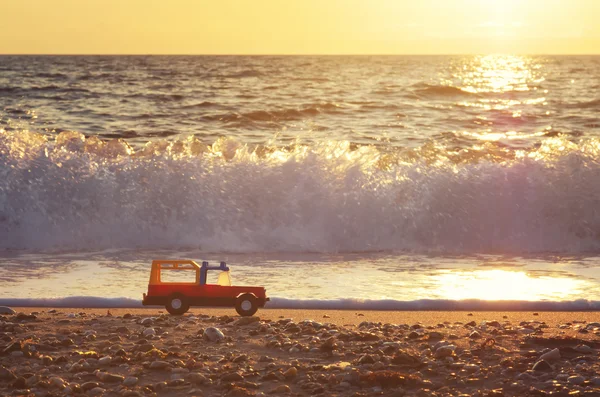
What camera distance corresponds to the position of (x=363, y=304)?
6.56 m

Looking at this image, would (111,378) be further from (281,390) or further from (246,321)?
(246,321)

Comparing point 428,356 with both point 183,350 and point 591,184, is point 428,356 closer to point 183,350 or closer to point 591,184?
point 183,350

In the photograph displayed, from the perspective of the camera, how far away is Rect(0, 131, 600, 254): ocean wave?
34.8ft

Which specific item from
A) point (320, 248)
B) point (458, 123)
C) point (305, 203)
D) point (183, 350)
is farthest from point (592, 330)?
point (458, 123)

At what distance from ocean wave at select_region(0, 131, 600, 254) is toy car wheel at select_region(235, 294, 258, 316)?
4.31 metres

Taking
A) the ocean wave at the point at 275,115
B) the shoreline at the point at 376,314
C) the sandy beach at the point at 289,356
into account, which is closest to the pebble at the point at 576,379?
the sandy beach at the point at 289,356

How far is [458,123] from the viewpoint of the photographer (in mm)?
23625

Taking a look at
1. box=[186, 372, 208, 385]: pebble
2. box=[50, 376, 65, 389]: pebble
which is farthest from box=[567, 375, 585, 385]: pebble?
box=[50, 376, 65, 389]: pebble

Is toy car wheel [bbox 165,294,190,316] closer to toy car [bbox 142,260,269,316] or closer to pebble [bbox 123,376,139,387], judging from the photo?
toy car [bbox 142,260,269,316]

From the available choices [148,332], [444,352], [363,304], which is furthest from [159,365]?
[363,304]

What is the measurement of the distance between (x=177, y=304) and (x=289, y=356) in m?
1.38

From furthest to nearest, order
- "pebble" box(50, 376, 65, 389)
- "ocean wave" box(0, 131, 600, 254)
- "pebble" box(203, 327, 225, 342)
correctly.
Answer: "ocean wave" box(0, 131, 600, 254), "pebble" box(203, 327, 225, 342), "pebble" box(50, 376, 65, 389)

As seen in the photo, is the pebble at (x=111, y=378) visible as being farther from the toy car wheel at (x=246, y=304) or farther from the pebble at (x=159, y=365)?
the toy car wheel at (x=246, y=304)

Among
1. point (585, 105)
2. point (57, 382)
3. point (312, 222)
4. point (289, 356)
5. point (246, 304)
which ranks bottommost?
point (57, 382)
